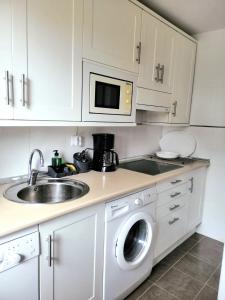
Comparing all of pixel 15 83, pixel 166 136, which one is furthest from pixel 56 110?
pixel 166 136

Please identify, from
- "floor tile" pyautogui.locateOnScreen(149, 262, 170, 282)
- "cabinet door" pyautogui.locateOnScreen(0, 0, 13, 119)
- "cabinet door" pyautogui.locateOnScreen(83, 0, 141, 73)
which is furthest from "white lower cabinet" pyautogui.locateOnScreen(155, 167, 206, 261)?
"cabinet door" pyautogui.locateOnScreen(0, 0, 13, 119)

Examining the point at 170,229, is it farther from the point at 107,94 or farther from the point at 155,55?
the point at 155,55

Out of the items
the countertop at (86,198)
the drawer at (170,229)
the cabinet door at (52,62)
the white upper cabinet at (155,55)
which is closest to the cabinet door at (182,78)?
the white upper cabinet at (155,55)

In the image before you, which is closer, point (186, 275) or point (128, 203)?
point (128, 203)

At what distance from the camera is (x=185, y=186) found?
7.63 ft

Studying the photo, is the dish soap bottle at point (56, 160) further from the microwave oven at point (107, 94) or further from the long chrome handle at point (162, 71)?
the long chrome handle at point (162, 71)

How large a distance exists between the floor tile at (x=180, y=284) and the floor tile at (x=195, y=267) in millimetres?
67

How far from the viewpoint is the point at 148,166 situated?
7.59 feet

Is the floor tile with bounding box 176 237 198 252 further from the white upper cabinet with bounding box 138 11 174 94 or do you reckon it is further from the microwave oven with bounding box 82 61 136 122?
the white upper cabinet with bounding box 138 11 174 94

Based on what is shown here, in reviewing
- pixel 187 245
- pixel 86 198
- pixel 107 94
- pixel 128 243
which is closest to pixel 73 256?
pixel 86 198

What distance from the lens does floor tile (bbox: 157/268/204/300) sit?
6.01ft

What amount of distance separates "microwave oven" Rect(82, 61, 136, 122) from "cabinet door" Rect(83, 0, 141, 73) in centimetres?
7

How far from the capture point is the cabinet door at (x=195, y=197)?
2.47 m

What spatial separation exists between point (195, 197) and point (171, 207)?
604 mm
